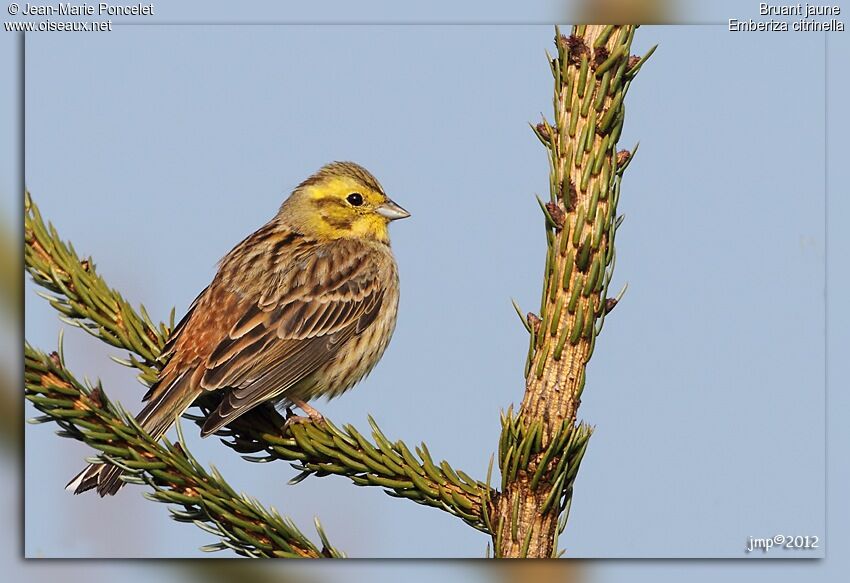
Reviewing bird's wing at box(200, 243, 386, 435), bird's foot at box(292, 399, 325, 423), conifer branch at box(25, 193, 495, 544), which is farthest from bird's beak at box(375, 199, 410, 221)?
conifer branch at box(25, 193, 495, 544)

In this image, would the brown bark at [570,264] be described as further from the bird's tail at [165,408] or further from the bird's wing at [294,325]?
the bird's tail at [165,408]

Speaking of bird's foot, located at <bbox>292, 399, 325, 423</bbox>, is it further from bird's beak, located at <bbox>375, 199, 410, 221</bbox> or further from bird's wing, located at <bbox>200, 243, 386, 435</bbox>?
bird's beak, located at <bbox>375, 199, 410, 221</bbox>

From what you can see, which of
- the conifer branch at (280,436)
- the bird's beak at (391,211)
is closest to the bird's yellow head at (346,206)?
the bird's beak at (391,211)

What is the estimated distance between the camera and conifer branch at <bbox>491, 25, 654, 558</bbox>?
371 cm

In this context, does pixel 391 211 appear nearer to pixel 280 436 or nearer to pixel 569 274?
pixel 280 436

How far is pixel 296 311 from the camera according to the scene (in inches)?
228

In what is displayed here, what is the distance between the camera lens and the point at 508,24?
4.70 meters

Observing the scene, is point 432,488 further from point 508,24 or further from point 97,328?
point 508,24

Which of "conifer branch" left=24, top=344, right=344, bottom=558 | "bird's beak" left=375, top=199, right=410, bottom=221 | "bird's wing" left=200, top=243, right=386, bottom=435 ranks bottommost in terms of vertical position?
"conifer branch" left=24, top=344, right=344, bottom=558

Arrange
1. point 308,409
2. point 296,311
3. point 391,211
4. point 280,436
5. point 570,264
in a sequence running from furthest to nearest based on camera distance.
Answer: point 391,211 < point 296,311 < point 308,409 < point 280,436 < point 570,264

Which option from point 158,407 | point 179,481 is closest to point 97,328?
point 158,407

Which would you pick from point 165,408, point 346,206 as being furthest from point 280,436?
point 346,206

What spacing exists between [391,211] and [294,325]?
125 centimetres

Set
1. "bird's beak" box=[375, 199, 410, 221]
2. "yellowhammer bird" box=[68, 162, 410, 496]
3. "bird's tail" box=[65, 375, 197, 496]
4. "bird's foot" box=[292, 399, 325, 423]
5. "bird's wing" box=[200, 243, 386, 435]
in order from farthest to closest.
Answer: "bird's beak" box=[375, 199, 410, 221]
"bird's foot" box=[292, 399, 325, 423]
"bird's wing" box=[200, 243, 386, 435]
"yellowhammer bird" box=[68, 162, 410, 496]
"bird's tail" box=[65, 375, 197, 496]
